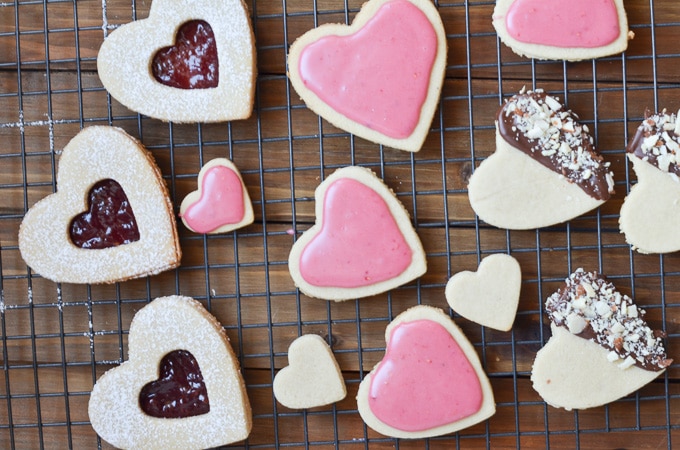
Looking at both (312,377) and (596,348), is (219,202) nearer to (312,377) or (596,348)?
(312,377)

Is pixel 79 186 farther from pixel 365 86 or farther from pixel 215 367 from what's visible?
pixel 365 86

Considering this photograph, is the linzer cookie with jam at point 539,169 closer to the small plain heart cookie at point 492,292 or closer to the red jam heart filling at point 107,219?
the small plain heart cookie at point 492,292

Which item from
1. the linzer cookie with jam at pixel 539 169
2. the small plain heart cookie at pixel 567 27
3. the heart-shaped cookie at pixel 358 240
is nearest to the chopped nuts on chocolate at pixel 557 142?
the linzer cookie with jam at pixel 539 169

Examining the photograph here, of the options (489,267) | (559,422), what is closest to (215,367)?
(489,267)

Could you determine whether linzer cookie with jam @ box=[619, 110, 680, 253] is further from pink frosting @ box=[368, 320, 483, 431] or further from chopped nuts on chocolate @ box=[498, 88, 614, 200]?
pink frosting @ box=[368, 320, 483, 431]

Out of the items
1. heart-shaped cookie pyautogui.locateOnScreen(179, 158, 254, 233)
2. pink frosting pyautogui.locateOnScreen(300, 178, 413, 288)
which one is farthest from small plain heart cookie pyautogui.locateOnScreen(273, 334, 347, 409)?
heart-shaped cookie pyautogui.locateOnScreen(179, 158, 254, 233)

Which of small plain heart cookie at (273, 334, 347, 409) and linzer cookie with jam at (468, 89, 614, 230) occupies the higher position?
linzer cookie with jam at (468, 89, 614, 230)
